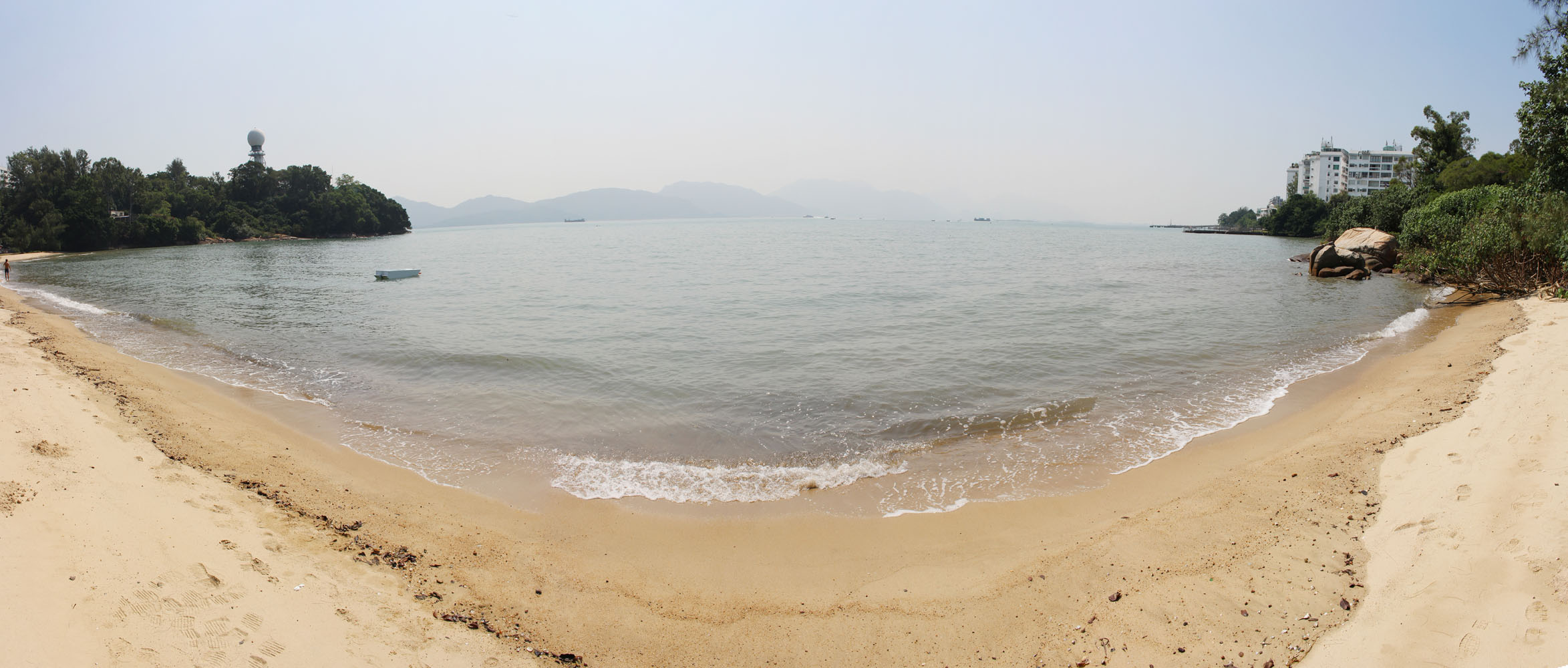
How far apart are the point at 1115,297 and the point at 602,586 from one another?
1083 inches

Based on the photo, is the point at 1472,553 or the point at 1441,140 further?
the point at 1441,140

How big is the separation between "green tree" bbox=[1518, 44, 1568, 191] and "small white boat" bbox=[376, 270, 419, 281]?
52291mm

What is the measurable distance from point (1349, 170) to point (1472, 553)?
178102 millimetres

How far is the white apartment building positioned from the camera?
436ft

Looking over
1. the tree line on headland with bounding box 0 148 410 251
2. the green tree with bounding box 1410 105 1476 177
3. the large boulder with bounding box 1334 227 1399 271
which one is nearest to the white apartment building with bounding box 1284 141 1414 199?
the green tree with bounding box 1410 105 1476 177

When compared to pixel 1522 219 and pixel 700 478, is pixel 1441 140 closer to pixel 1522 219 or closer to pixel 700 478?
pixel 1522 219

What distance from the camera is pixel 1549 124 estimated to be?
2025 centimetres

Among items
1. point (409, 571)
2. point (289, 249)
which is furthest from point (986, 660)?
point (289, 249)

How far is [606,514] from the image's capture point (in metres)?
7.98

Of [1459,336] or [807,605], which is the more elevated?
[1459,336]

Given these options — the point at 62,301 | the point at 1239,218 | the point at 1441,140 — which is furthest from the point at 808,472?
the point at 1239,218

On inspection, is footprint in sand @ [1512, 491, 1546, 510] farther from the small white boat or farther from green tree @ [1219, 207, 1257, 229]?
green tree @ [1219, 207, 1257, 229]

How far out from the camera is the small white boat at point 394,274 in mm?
40000

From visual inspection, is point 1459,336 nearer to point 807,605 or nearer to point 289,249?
point 807,605
